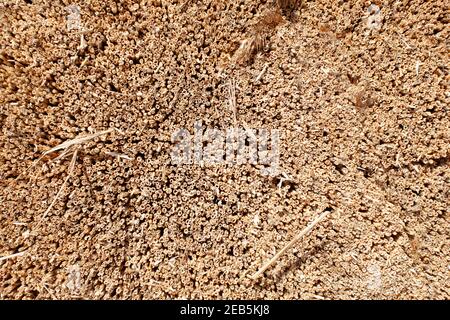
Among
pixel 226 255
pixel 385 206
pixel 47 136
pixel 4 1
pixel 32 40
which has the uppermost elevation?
pixel 4 1

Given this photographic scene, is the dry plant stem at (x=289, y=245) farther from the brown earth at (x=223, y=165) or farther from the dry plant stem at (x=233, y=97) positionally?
the dry plant stem at (x=233, y=97)

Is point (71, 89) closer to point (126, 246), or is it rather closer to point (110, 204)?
point (110, 204)

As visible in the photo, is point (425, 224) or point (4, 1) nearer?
point (4, 1)

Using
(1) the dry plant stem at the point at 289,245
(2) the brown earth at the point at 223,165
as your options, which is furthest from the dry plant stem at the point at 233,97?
(1) the dry plant stem at the point at 289,245

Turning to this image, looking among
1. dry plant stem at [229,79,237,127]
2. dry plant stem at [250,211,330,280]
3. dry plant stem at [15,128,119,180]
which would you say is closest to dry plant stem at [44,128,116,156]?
dry plant stem at [15,128,119,180]

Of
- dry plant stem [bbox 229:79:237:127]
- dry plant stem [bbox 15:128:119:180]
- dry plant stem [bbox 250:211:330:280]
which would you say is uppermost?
dry plant stem [bbox 229:79:237:127]

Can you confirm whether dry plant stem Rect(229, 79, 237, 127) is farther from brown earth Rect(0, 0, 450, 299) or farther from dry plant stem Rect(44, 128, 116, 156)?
dry plant stem Rect(44, 128, 116, 156)
